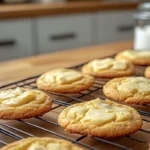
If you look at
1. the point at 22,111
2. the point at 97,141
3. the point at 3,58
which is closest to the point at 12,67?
the point at 22,111

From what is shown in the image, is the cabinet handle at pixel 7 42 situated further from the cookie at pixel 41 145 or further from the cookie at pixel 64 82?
the cookie at pixel 41 145

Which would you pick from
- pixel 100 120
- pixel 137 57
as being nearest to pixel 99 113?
pixel 100 120

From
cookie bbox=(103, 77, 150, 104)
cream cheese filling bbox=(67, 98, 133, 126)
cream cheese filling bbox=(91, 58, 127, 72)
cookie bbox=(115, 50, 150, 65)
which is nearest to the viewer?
cream cheese filling bbox=(67, 98, 133, 126)

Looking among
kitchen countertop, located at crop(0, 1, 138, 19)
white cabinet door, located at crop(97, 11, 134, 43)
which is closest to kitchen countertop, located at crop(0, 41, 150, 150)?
kitchen countertop, located at crop(0, 1, 138, 19)

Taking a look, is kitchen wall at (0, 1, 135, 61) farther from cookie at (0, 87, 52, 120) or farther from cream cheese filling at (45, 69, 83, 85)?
cookie at (0, 87, 52, 120)

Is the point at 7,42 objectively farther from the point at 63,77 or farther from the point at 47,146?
the point at 47,146

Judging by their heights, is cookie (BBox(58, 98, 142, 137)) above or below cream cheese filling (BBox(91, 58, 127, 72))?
below

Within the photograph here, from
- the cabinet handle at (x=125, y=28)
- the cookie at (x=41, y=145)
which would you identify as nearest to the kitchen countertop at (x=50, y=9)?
the cabinet handle at (x=125, y=28)

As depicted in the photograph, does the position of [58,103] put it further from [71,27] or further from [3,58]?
[71,27]
